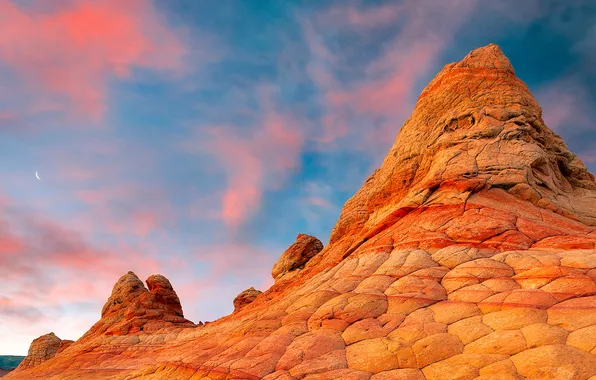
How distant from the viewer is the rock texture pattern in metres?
14.3

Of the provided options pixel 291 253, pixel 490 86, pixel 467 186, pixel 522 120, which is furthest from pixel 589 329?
pixel 291 253

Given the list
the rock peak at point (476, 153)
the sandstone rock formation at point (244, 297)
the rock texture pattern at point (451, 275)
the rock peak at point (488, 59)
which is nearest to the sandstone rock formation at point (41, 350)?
the rock texture pattern at point (451, 275)

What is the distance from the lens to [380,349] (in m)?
15.5

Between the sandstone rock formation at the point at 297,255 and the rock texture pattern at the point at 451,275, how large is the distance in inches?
313

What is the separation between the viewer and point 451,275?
65.7 feet

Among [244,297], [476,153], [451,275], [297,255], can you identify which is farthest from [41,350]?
[476,153]

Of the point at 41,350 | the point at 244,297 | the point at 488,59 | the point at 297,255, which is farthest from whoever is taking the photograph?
the point at 41,350

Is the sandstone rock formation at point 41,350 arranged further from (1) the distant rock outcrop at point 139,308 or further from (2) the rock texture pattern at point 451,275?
(2) the rock texture pattern at point 451,275

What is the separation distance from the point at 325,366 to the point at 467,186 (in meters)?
16.9

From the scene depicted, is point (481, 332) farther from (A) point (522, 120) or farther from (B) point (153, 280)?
(B) point (153, 280)

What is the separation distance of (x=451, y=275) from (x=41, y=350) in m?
67.6

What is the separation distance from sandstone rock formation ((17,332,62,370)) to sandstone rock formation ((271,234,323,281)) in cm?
4046

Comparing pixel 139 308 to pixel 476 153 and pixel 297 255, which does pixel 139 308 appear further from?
pixel 476 153

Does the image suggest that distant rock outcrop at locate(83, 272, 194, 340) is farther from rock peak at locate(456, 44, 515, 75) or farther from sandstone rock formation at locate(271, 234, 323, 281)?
rock peak at locate(456, 44, 515, 75)
